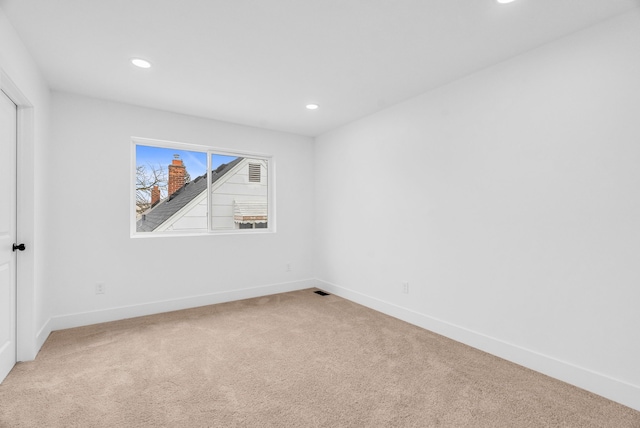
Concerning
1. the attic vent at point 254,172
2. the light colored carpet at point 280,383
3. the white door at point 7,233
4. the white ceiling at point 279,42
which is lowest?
the light colored carpet at point 280,383

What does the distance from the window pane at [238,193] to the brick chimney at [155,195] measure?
66 cm

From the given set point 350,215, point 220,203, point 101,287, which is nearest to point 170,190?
point 220,203

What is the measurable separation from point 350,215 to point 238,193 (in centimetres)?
164

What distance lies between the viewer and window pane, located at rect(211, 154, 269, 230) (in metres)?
4.25

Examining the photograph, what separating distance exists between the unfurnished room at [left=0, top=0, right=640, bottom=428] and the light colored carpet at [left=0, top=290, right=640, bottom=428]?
2cm

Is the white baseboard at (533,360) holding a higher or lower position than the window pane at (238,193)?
lower

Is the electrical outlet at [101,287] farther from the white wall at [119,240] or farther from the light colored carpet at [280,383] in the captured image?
the light colored carpet at [280,383]

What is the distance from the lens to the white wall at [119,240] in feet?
10.4

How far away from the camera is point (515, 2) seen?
1.86m

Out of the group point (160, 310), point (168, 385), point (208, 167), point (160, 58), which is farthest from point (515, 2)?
point (160, 310)

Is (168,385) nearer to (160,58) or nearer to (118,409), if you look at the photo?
(118,409)

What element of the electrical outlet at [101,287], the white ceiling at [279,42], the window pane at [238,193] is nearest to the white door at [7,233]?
the white ceiling at [279,42]

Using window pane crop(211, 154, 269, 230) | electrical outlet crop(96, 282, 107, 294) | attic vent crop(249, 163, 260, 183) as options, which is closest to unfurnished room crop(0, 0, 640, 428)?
electrical outlet crop(96, 282, 107, 294)

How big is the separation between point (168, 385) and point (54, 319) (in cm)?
190
